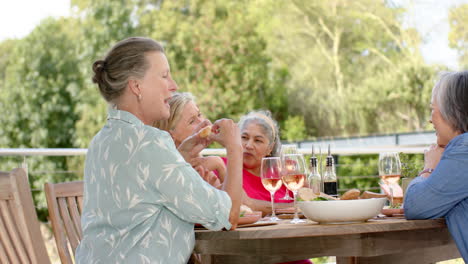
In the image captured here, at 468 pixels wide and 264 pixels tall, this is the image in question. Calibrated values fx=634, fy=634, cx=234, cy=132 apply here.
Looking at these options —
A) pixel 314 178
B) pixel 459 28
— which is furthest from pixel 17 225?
pixel 459 28

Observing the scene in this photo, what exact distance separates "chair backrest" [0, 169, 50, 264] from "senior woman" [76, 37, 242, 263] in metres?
0.16

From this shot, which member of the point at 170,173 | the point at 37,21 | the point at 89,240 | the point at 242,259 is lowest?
the point at 242,259

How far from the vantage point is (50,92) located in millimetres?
23953

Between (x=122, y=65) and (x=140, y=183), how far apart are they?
0.34 metres

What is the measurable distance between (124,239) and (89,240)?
114 millimetres

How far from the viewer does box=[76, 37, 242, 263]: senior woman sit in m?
1.61

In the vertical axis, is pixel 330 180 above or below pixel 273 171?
below

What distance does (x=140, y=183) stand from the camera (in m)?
1.61

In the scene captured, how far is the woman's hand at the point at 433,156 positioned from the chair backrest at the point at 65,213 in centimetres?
125

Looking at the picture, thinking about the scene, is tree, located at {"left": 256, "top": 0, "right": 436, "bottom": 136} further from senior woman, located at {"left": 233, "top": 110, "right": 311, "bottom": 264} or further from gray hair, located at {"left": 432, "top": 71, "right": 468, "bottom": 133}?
gray hair, located at {"left": 432, "top": 71, "right": 468, "bottom": 133}

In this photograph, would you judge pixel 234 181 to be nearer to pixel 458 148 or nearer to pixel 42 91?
pixel 458 148

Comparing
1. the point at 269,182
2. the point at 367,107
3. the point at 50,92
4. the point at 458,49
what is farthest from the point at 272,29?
the point at 269,182

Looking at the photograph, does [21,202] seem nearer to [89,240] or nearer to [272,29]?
[89,240]

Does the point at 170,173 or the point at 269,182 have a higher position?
the point at 170,173
